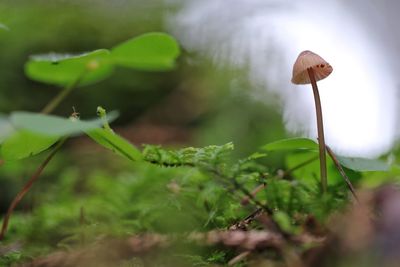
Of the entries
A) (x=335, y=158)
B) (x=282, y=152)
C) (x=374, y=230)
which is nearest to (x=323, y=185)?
(x=335, y=158)

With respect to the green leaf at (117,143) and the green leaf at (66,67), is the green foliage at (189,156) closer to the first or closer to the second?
the green leaf at (117,143)

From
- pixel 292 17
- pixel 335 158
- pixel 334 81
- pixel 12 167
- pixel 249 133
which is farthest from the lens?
pixel 292 17

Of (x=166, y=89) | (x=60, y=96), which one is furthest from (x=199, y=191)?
(x=166, y=89)

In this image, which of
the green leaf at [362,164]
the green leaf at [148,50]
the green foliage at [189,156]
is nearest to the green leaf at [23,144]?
the green foliage at [189,156]

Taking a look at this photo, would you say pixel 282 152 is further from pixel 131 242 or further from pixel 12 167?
pixel 131 242

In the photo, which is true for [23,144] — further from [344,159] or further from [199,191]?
[344,159]
